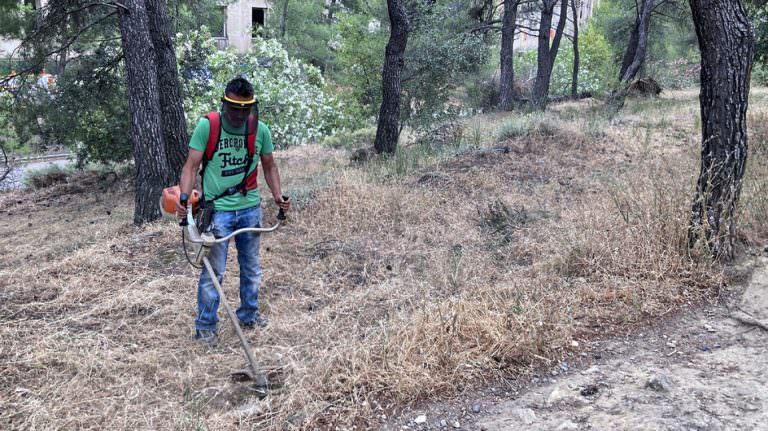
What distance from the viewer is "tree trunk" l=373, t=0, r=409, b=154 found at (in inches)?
396

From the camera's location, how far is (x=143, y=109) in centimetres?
781

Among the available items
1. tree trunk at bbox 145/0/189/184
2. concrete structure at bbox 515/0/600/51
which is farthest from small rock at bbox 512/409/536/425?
concrete structure at bbox 515/0/600/51

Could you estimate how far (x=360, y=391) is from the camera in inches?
137

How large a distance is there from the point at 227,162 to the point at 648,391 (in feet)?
9.62

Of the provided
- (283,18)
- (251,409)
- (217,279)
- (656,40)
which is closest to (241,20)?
(283,18)

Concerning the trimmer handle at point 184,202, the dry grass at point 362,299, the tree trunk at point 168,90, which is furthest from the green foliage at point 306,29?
the trimmer handle at point 184,202

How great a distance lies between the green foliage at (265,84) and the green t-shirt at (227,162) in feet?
30.2

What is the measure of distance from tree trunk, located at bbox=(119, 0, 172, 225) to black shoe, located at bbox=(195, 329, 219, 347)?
13.3 ft

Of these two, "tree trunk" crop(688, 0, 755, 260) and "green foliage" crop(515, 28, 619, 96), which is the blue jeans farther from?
"green foliage" crop(515, 28, 619, 96)

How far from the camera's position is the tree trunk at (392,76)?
10047mm

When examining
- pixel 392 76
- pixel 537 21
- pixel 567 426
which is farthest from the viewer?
pixel 537 21

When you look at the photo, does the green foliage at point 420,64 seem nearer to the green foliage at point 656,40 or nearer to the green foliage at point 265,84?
the green foliage at point 265,84

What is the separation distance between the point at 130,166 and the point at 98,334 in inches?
394

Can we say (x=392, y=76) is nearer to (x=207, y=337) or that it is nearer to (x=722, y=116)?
(x=722, y=116)
